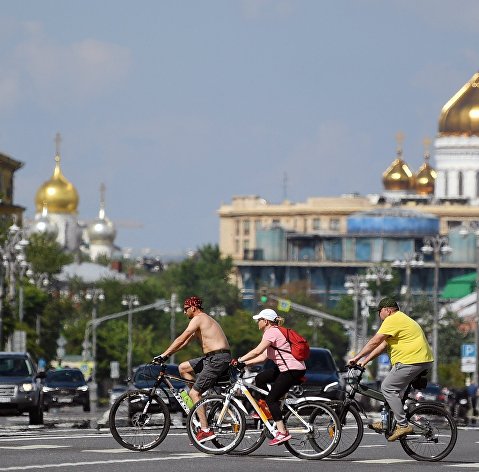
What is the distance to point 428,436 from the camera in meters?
25.2

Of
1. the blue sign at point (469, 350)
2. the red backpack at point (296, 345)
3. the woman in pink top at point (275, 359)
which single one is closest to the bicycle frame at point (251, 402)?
the woman in pink top at point (275, 359)

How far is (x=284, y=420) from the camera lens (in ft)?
82.9

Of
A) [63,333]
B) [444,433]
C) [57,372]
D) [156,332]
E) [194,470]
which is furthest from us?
[156,332]

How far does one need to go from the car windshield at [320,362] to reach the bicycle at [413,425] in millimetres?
17004

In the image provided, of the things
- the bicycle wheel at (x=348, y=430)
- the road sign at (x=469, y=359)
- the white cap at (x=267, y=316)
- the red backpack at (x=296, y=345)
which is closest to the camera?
the bicycle wheel at (x=348, y=430)

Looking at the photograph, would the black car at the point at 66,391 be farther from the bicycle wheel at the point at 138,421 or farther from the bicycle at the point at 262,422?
the bicycle at the point at 262,422

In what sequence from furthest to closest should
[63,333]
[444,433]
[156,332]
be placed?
1. [156,332]
2. [63,333]
3. [444,433]

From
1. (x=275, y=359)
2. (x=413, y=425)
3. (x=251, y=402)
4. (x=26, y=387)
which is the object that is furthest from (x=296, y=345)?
(x=26, y=387)

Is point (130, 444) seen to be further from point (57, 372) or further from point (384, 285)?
point (384, 285)

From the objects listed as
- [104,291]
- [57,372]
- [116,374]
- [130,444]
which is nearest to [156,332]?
[104,291]

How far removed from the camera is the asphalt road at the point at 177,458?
23.7 meters

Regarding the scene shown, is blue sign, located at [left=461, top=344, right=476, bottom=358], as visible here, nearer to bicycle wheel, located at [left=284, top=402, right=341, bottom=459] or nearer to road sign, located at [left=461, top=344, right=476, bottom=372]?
road sign, located at [left=461, top=344, right=476, bottom=372]

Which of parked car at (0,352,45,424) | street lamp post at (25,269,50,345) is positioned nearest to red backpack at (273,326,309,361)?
parked car at (0,352,45,424)

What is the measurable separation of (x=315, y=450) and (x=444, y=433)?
131cm
